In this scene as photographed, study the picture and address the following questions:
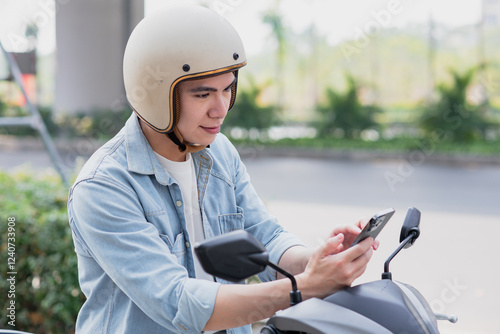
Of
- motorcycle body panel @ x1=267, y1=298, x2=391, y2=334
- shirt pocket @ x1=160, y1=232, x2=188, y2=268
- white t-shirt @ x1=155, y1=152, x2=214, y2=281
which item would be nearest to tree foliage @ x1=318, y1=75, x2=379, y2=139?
white t-shirt @ x1=155, y1=152, x2=214, y2=281

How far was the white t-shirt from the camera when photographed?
1.87 metres

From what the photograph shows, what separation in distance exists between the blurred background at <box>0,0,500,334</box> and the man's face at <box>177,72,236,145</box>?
2.73 metres

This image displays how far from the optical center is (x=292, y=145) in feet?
54.5

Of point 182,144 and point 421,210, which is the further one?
point 421,210

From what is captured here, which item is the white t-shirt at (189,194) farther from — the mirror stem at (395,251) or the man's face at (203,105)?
the mirror stem at (395,251)

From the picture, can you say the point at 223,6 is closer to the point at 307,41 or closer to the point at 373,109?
the point at 373,109

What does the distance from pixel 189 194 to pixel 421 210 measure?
23.6 feet

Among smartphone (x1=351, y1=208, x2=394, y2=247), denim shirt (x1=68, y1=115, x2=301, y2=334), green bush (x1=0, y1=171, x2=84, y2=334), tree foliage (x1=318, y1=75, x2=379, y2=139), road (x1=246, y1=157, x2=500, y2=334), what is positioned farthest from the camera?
tree foliage (x1=318, y1=75, x2=379, y2=139)

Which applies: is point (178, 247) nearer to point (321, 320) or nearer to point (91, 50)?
point (321, 320)

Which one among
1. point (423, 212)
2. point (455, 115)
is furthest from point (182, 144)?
point (455, 115)

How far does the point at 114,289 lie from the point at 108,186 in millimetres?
282

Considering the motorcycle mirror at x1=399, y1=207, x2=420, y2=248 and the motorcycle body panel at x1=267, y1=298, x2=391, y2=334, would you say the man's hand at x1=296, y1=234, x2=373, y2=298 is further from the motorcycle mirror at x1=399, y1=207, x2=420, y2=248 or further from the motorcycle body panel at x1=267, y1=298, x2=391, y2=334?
the motorcycle mirror at x1=399, y1=207, x2=420, y2=248

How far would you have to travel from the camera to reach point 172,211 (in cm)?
181

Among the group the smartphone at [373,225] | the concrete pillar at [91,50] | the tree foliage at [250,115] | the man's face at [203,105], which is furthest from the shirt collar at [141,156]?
the concrete pillar at [91,50]
